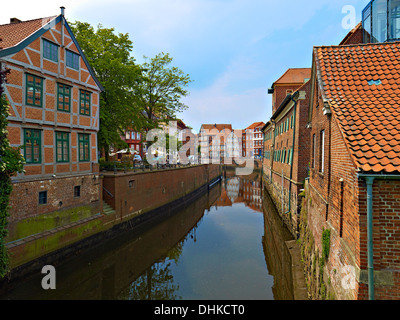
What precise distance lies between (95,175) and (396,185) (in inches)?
564

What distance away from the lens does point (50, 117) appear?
12.0 metres

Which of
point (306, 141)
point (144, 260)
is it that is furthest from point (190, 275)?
point (306, 141)

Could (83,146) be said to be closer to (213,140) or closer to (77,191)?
(77,191)

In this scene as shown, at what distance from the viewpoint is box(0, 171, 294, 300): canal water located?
934 centimetres

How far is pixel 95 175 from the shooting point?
1460cm

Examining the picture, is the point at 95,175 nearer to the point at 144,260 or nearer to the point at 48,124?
the point at 48,124

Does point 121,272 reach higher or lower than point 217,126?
lower

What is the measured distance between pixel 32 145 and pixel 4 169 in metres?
3.17

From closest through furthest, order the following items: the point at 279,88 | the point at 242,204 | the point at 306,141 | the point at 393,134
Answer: the point at 393,134 → the point at 306,141 → the point at 242,204 → the point at 279,88

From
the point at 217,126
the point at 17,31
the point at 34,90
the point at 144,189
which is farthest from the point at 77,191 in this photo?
the point at 217,126

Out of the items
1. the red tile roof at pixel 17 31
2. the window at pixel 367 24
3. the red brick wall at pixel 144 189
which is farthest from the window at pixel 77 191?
the window at pixel 367 24

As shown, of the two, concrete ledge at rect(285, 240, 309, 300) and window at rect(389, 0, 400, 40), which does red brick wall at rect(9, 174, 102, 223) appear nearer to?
concrete ledge at rect(285, 240, 309, 300)

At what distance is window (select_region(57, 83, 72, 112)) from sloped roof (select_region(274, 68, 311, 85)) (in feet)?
99.7

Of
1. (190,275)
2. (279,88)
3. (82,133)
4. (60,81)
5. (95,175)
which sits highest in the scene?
(279,88)
